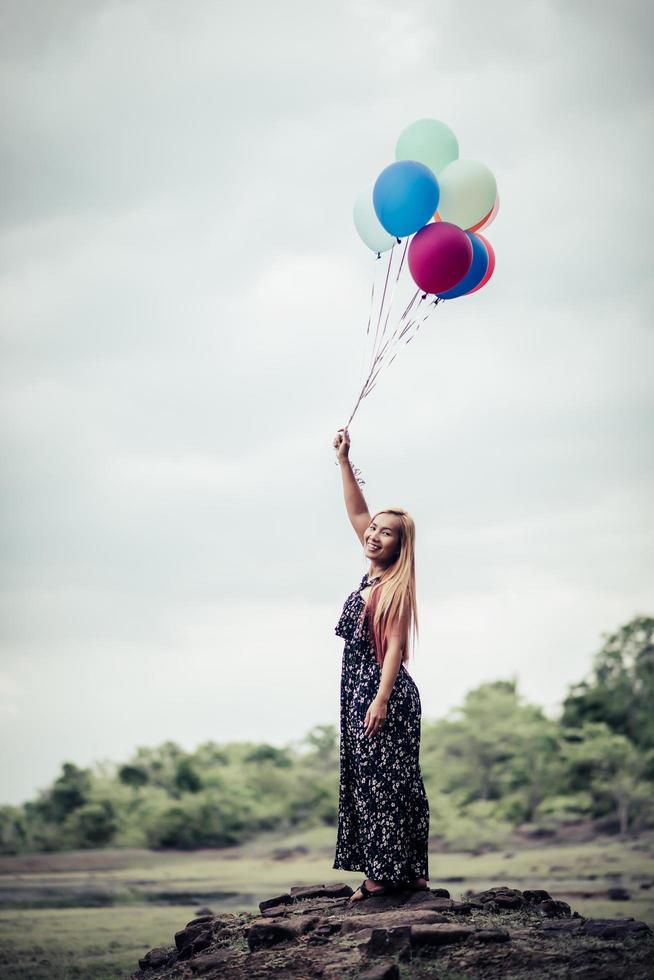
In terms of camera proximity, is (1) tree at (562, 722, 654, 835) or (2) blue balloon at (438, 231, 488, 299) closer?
(2) blue balloon at (438, 231, 488, 299)

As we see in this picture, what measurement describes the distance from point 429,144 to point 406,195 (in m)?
0.95

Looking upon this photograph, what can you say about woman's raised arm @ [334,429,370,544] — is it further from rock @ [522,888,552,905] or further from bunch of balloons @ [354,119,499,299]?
rock @ [522,888,552,905]

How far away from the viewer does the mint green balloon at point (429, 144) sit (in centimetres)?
769

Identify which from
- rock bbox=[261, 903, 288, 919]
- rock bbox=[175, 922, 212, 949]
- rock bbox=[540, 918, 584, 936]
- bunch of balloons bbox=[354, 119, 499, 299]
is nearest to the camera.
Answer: rock bbox=[540, 918, 584, 936]

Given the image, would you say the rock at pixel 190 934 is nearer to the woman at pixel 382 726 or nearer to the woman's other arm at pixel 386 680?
the woman at pixel 382 726

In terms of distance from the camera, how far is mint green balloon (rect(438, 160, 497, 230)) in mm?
7258

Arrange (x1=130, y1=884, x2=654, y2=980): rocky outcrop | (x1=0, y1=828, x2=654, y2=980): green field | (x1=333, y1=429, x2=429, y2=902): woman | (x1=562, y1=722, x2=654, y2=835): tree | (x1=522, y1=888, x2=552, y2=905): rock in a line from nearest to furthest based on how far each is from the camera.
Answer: (x1=130, y1=884, x2=654, y2=980): rocky outcrop < (x1=333, y1=429, x2=429, y2=902): woman < (x1=522, y1=888, x2=552, y2=905): rock < (x1=0, y1=828, x2=654, y2=980): green field < (x1=562, y1=722, x2=654, y2=835): tree

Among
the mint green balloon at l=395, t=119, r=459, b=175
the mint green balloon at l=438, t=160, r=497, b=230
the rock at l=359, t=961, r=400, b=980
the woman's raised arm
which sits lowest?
the rock at l=359, t=961, r=400, b=980

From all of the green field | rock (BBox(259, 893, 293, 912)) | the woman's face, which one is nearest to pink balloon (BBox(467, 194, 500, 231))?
the woman's face

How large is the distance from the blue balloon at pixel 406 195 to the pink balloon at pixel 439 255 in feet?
0.35

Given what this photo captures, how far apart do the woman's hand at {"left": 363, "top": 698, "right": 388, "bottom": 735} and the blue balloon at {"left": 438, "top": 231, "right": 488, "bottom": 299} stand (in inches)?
120

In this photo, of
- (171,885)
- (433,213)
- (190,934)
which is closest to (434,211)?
(433,213)

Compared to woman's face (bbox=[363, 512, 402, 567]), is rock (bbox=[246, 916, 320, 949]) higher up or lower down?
lower down

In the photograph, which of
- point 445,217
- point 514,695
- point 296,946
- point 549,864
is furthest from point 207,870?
point 445,217
